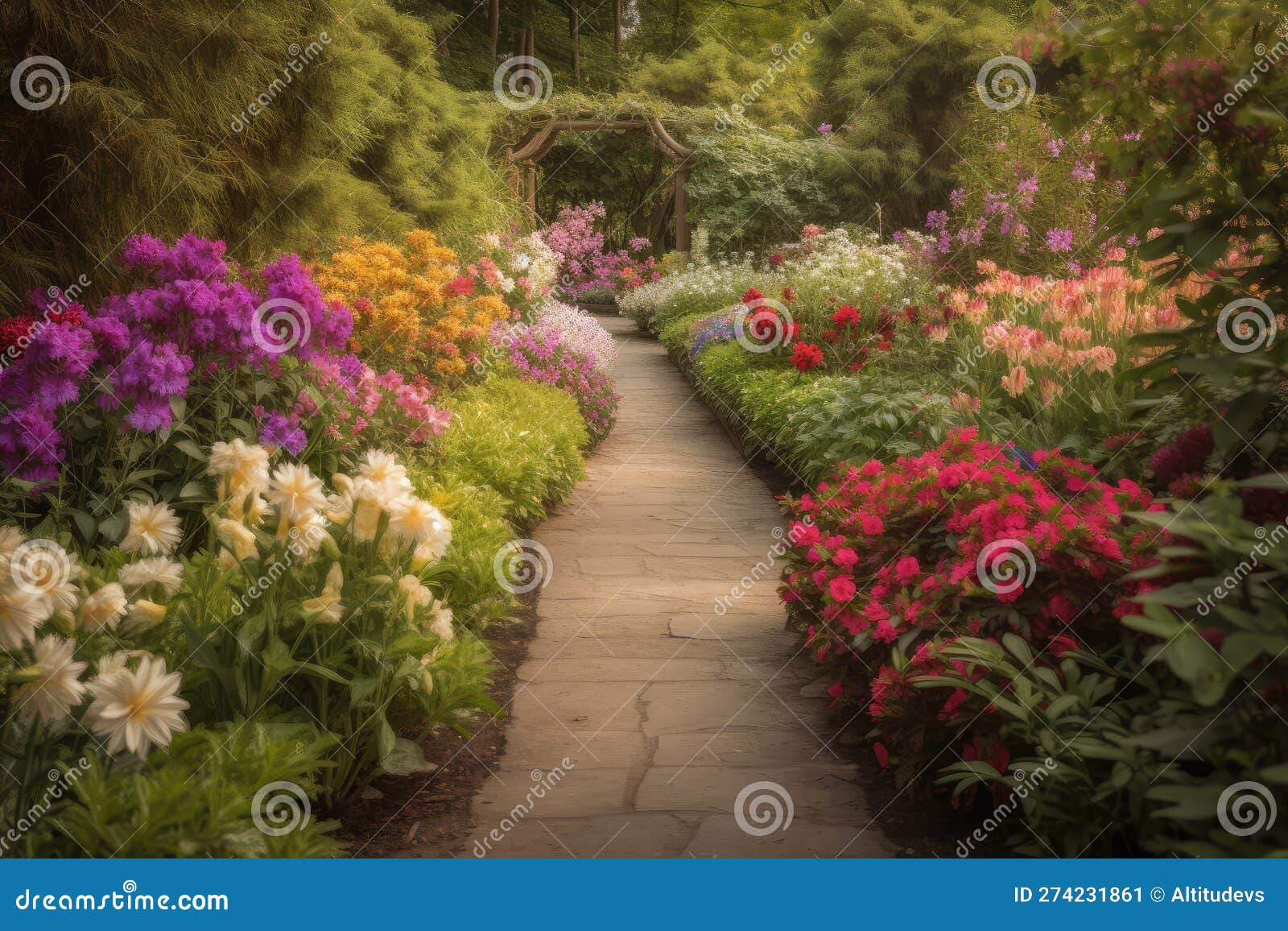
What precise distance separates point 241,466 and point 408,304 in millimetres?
3553

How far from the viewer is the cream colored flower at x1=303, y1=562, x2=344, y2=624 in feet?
8.40

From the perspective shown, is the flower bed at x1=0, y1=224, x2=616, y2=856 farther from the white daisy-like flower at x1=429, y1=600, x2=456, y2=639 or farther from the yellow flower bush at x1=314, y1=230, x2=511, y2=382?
the yellow flower bush at x1=314, y1=230, x2=511, y2=382

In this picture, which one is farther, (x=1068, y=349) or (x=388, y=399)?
(x=388, y=399)

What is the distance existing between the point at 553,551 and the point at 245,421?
7.00 feet

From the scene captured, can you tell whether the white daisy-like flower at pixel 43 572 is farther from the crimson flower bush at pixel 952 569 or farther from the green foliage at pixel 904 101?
the green foliage at pixel 904 101

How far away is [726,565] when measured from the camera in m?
5.52

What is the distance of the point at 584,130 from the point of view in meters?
17.7

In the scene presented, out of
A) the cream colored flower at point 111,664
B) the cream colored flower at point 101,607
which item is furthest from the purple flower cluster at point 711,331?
the cream colored flower at point 111,664

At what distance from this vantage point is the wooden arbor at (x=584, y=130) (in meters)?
17.5

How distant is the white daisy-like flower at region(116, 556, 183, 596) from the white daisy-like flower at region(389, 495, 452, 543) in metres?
0.55

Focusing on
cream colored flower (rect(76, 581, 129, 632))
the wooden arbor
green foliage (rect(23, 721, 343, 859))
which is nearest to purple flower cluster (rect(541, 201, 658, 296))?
the wooden arbor

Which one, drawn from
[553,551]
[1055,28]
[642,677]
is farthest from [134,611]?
[553,551]

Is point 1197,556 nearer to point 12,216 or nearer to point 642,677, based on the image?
point 642,677

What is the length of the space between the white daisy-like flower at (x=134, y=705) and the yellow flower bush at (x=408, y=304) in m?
3.96
